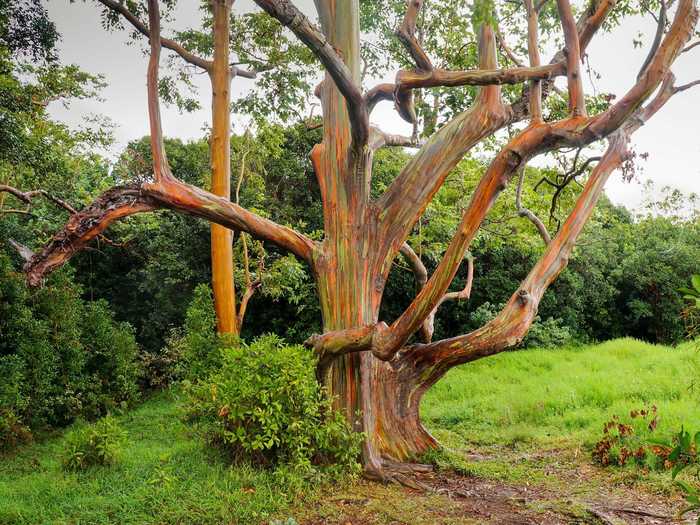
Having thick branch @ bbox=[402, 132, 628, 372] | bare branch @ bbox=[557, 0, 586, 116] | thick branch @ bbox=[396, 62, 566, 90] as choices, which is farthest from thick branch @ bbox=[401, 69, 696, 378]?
thick branch @ bbox=[396, 62, 566, 90]

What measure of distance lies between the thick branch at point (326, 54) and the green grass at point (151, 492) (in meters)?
3.13

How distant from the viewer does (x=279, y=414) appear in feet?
16.0

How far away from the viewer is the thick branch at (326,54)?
11.7 feet

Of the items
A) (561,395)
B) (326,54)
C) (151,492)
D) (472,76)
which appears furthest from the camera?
(561,395)

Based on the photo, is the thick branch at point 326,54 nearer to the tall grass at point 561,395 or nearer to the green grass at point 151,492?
the green grass at point 151,492

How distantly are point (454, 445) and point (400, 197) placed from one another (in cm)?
349

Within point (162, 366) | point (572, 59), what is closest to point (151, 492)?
point (572, 59)

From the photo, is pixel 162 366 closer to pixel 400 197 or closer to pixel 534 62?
pixel 400 197

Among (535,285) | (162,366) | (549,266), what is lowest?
(162,366)

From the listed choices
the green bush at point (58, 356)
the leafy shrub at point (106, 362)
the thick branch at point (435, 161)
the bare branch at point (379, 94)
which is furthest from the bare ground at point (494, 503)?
the leafy shrub at point (106, 362)

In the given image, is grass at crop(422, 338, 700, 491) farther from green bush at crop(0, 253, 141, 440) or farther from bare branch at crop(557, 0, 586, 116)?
green bush at crop(0, 253, 141, 440)

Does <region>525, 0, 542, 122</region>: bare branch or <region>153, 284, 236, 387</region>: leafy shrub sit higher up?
<region>525, 0, 542, 122</region>: bare branch

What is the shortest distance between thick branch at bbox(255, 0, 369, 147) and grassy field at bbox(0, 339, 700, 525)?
123 inches

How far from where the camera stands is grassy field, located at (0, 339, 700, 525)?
432 centimetres
